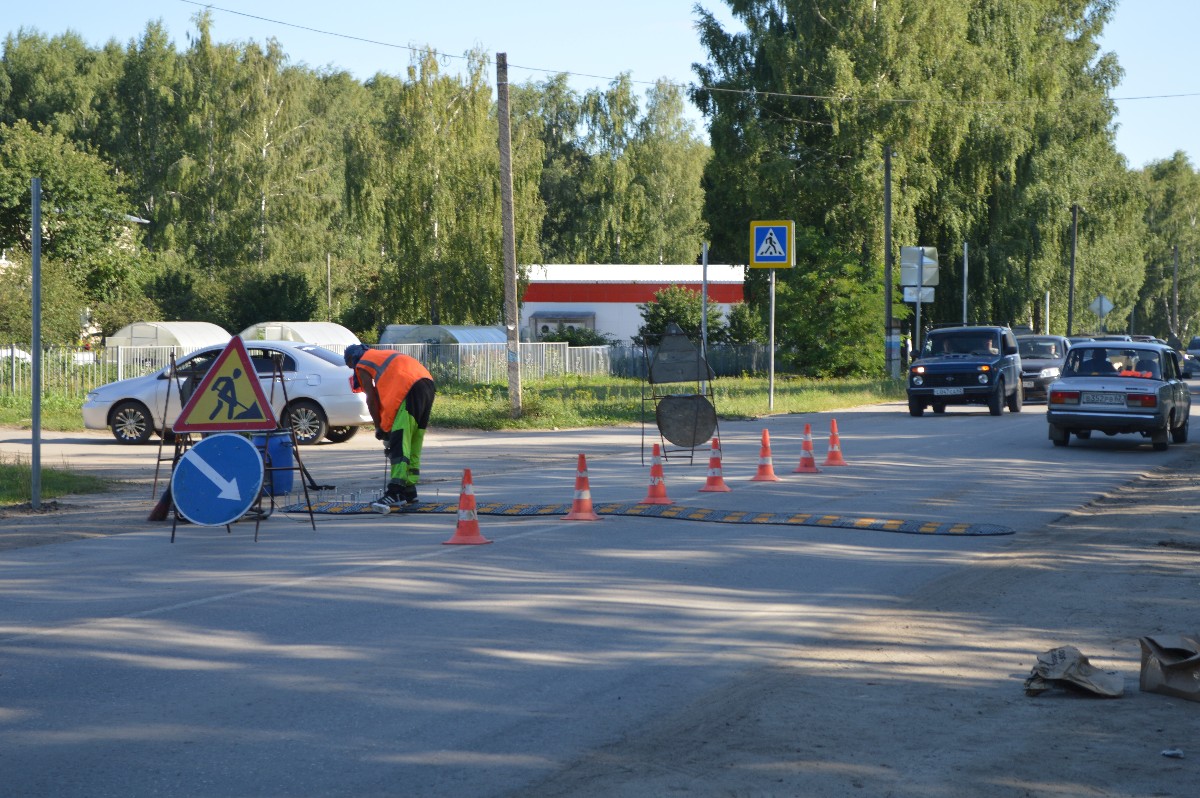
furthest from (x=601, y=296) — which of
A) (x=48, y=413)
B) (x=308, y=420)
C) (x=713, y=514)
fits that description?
(x=713, y=514)

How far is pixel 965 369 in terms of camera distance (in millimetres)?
29547

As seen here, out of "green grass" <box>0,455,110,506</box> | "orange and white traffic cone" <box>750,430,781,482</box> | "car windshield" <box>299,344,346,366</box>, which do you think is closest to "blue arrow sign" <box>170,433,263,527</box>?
"green grass" <box>0,455,110,506</box>

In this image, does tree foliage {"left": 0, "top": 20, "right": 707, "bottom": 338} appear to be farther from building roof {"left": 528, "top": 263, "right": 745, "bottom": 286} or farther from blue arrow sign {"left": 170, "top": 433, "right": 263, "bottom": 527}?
blue arrow sign {"left": 170, "top": 433, "right": 263, "bottom": 527}

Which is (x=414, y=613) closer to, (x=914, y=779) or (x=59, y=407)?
(x=914, y=779)

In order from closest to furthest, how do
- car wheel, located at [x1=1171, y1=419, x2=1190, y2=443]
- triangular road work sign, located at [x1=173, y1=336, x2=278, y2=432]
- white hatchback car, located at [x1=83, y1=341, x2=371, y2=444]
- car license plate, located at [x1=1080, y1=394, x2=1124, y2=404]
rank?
1. triangular road work sign, located at [x1=173, y1=336, x2=278, y2=432]
2. car license plate, located at [x1=1080, y1=394, x2=1124, y2=404]
3. white hatchback car, located at [x1=83, y1=341, x2=371, y2=444]
4. car wheel, located at [x1=1171, y1=419, x2=1190, y2=443]

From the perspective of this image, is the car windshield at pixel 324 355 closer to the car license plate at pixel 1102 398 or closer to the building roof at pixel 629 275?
the car license plate at pixel 1102 398

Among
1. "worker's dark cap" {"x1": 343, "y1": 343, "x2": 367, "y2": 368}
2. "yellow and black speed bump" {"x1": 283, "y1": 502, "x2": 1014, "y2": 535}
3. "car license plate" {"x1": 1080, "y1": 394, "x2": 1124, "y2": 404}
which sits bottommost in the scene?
"yellow and black speed bump" {"x1": 283, "y1": 502, "x2": 1014, "y2": 535}

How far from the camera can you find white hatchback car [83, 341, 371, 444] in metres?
22.2

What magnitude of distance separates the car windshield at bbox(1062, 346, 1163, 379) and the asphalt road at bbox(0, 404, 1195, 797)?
5.68 m

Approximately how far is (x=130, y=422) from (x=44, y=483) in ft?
23.7

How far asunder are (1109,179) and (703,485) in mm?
56187

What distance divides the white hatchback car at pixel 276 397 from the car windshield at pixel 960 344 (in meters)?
13.9

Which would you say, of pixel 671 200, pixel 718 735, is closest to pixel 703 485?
pixel 718 735

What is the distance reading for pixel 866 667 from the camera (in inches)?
277
